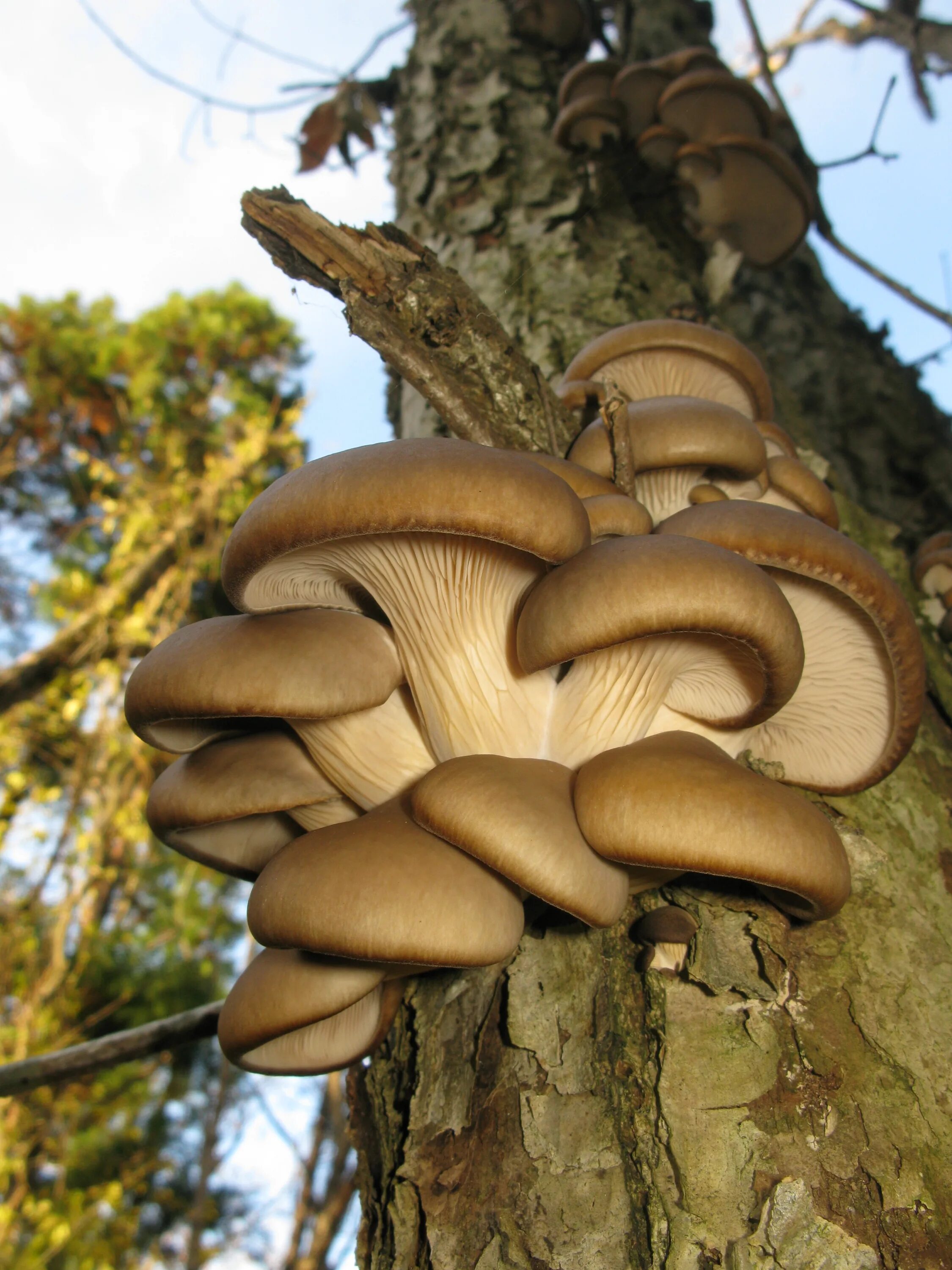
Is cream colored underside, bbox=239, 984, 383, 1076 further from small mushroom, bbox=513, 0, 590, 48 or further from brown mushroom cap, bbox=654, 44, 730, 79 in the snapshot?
small mushroom, bbox=513, 0, 590, 48

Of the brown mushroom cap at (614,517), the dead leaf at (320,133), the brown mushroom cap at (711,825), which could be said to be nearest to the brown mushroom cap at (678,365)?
the brown mushroom cap at (614,517)

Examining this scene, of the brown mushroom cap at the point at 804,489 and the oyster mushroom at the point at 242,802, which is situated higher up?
the brown mushroom cap at the point at 804,489

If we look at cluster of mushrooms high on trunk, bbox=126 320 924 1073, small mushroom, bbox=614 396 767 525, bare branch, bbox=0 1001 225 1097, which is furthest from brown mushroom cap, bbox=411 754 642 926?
bare branch, bbox=0 1001 225 1097

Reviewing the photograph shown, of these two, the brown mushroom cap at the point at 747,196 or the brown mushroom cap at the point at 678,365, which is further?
the brown mushroom cap at the point at 747,196

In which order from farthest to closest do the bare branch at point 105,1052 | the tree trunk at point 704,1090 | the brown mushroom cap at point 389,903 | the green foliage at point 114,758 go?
the green foliage at point 114,758
the bare branch at point 105,1052
the brown mushroom cap at point 389,903
the tree trunk at point 704,1090

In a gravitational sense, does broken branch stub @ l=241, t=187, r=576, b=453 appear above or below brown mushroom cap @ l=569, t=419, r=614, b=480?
above

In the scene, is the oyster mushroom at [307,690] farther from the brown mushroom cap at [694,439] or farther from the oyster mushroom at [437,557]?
the brown mushroom cap at [694,439]

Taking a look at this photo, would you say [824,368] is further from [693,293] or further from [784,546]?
[784,546]
